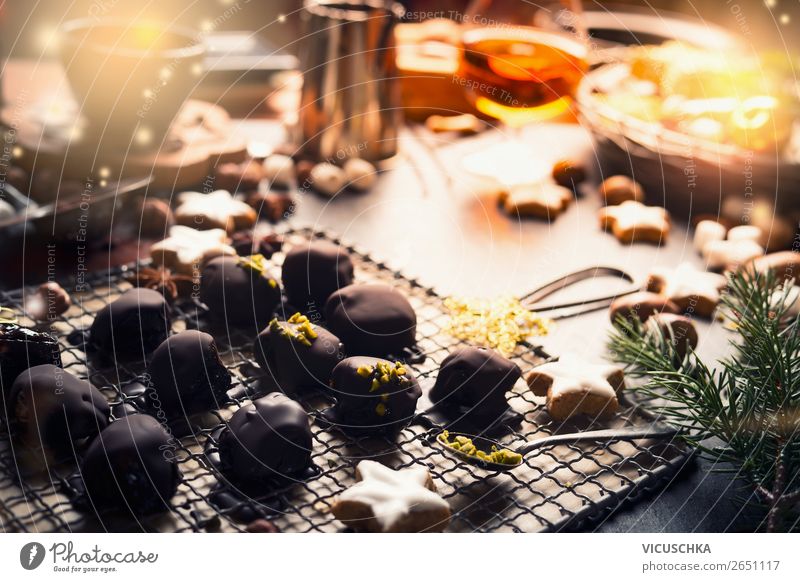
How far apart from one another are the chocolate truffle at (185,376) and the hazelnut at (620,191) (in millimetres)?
676

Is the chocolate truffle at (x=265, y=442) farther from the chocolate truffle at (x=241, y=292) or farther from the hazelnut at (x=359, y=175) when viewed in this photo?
the hazelnut at (x=359, y=175)

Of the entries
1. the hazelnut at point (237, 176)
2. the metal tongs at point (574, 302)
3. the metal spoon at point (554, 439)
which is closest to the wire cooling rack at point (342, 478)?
the metal spoon at point (554, 439)

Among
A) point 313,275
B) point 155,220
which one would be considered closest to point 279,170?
point 155,220

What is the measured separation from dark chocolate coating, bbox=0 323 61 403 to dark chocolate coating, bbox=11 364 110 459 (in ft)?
0.15

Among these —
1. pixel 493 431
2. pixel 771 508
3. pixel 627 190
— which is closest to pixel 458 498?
pixel 493 431

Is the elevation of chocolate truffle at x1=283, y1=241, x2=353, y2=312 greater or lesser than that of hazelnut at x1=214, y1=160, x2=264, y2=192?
lesser

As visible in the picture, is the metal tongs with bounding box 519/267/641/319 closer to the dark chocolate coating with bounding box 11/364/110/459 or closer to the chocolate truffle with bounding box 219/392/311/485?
the chocolate truffle with bounding box 219/392/311/485

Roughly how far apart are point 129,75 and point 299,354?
55cm

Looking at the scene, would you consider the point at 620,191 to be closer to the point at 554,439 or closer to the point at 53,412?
the point at 554,439

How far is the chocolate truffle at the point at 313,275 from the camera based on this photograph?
963 mm

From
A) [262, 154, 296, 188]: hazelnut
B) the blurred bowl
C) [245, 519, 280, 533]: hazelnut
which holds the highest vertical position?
the blurred bowl

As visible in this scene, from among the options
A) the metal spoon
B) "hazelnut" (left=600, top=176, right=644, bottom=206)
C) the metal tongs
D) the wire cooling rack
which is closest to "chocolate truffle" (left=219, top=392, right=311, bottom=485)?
the wire cooling rack

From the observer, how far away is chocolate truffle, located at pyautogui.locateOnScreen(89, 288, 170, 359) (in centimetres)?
87

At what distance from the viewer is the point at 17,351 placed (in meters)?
0.80
